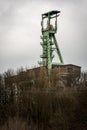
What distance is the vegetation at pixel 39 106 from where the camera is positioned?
35.8 metres

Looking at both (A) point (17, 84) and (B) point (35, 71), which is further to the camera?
(B) point (35, 71)

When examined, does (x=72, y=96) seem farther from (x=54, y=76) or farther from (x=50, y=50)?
(x=50, y=50)

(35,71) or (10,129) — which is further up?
(35,71)

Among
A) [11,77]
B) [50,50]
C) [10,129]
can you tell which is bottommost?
[10,129]

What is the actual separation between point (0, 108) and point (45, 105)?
15.9ft

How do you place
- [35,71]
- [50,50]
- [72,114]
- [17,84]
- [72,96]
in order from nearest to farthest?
[72,114] → [72,96] → [17,84] → [35,71] → [50,50]

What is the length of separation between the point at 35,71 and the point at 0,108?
14.7 metres

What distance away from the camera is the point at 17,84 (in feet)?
163

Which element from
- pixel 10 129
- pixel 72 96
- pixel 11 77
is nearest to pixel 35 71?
pixel 11 77

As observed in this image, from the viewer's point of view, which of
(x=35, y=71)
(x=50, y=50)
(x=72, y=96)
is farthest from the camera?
(x=50, y=50)

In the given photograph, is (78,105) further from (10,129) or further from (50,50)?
(50,50)

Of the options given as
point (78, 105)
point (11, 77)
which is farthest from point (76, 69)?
point (78, 105)

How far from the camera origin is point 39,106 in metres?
42.7

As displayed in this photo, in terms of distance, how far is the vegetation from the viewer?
117 ft
